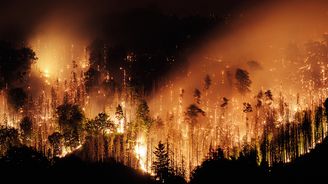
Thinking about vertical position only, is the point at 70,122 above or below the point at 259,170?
above

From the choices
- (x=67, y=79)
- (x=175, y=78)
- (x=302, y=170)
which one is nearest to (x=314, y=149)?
(x=302, y=170)

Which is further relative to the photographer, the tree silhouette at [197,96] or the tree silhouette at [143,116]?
the tree silhouette at [197,96]

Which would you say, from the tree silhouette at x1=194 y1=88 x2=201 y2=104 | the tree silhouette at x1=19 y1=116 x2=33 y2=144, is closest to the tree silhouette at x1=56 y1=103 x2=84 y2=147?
the tree silhouette at x1=19 y1=116 x2=33 y2=144

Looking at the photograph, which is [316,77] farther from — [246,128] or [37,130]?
[37,130]

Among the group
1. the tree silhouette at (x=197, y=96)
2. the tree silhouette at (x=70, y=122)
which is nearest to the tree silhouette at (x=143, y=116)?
the tree silhouette at (x=70, y=122)

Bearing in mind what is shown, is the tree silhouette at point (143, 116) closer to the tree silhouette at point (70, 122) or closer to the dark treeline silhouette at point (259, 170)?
the tree silhouette at point (70, 122)

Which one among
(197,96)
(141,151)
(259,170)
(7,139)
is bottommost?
(259,170)

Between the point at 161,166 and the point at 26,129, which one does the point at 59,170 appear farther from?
the point at 161,166

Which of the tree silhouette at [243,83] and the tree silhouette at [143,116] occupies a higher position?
the tree silhouette at [243,83]

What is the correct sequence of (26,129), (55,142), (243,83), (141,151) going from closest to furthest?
1. (55,142)
2. (26,129)
3. (141,151)
4. (243,83)

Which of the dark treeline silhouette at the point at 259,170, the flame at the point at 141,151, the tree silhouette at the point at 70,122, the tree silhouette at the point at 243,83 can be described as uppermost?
the tree silhouette at the point at 243,83

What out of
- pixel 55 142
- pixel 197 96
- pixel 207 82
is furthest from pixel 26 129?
pixel 207 82

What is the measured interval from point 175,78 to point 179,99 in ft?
26.8

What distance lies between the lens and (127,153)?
6875cm
